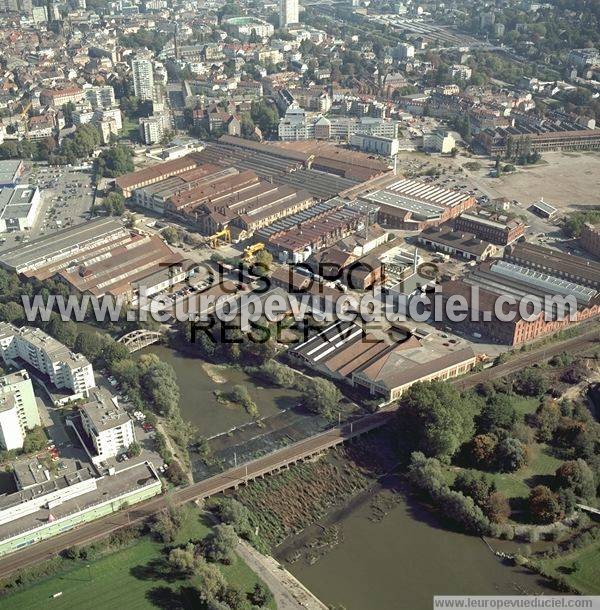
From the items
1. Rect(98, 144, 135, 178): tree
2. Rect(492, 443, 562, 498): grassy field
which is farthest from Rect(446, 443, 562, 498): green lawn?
Rect(98, 144, 135, 178): tree

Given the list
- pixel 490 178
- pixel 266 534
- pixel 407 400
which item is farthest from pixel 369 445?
pixel 490 178

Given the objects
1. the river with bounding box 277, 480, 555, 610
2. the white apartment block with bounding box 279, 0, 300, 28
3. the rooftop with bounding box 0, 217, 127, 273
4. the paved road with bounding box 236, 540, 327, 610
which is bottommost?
the river with bounding box 277, 480, 555, 610

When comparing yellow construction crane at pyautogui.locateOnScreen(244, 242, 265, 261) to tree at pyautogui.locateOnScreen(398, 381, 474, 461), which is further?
yellow construction crane at pyautogui.locateOnScreen(244, 242, 265, 261)

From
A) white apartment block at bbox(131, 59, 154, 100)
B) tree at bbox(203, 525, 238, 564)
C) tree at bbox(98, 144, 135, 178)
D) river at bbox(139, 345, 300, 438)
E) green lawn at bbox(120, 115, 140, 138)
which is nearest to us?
tree at bbox(203, 525, 238, 564)

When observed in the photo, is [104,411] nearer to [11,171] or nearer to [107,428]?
[107,428]

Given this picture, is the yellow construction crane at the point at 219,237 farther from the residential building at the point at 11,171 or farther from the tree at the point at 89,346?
the residential building at the point at 11,171

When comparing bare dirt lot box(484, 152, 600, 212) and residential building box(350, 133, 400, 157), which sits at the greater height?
residential building box(350, 133, 400, 157)

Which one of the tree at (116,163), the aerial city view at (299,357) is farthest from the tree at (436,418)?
the tree at (116,163)

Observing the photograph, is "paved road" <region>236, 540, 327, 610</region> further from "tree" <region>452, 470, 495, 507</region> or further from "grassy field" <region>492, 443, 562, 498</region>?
"grassy field" <region>492, 443, 562, 498</region>
